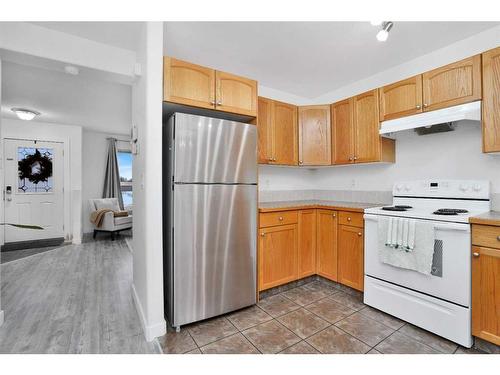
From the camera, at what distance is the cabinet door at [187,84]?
189cm

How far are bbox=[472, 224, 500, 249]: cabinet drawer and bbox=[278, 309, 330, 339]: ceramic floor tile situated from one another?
1.25 m

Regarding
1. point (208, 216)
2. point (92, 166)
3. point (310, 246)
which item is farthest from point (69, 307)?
point (92, 166)

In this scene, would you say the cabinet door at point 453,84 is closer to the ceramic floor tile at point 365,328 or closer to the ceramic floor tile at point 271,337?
the ceramic floor tile at point 365,328

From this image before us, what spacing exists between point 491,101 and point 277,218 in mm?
1961

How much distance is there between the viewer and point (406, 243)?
1.94 metres

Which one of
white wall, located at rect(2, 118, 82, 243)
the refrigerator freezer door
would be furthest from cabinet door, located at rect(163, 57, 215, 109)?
white wall, located at rect(2, 118, 82, 243)

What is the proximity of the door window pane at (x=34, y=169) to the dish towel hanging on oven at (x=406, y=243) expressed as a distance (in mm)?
5855

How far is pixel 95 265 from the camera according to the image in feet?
Result: 11.6

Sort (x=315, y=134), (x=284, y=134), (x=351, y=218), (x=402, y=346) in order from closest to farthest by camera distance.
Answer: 1. (x=402, y=346)
2. (x=351, y=218)
3. (x=284, y=134)
4. (x=315, y=134)

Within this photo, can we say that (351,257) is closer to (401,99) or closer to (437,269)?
(437,269)

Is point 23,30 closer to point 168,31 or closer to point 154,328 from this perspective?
point 168,31

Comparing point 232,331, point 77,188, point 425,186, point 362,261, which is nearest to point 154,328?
point 232,331

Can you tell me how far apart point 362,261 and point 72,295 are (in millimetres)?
3029

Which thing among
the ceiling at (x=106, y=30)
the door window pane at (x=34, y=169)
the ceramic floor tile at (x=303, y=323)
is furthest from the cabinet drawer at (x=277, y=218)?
the door window pane at (x=34, y=169)
